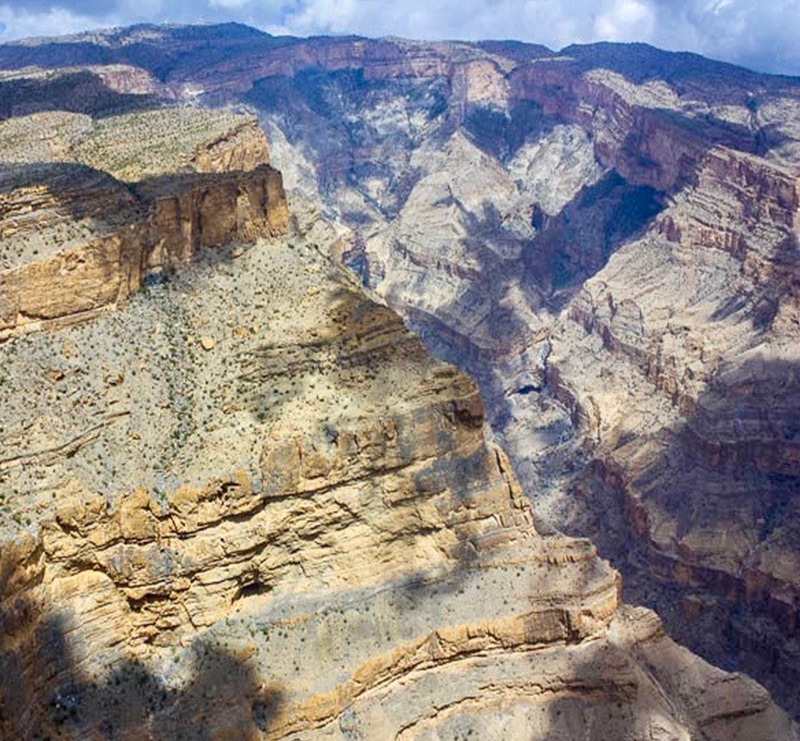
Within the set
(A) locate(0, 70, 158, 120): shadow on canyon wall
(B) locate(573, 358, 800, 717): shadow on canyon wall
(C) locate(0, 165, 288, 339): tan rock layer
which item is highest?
(A) locate(0, 70, 158, 120): shadow on canyon wall

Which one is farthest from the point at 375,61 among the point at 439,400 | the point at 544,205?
the point at 439,400

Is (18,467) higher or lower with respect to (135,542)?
higher

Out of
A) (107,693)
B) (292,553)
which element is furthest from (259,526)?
(107,693)

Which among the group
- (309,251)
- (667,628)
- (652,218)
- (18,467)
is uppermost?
(652,218)

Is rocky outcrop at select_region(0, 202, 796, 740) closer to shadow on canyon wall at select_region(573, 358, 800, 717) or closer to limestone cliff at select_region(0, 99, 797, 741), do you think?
limestone cliff at select_region(0, 99, 797, 741)

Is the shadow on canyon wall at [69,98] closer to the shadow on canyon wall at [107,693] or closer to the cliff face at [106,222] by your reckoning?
the cliff face at [106,222]

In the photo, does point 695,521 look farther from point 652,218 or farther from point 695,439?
point 652,218

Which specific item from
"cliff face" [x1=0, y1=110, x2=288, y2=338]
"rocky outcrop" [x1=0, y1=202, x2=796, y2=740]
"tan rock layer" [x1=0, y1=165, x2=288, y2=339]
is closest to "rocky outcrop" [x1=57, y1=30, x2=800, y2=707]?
"cliff face" [x1=0, y1=110, x2=288, y2=338]

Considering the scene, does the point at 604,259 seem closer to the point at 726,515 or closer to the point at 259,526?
the point at 726,515
